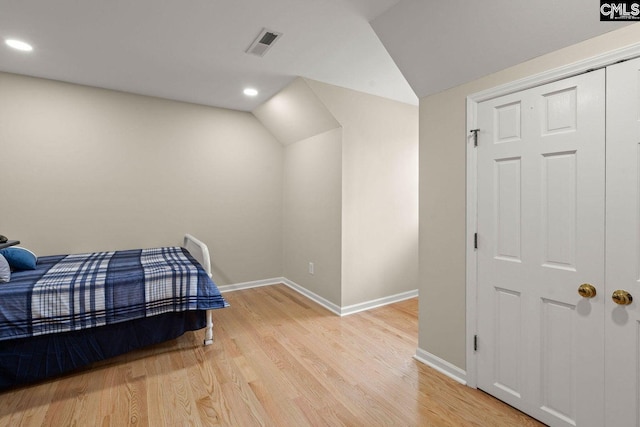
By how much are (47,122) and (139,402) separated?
3135 mm

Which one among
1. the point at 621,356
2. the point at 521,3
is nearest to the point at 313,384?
the point at 621,356

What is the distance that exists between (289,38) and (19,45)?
2.33 metres

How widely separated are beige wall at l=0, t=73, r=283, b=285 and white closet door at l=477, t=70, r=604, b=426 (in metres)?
3.22

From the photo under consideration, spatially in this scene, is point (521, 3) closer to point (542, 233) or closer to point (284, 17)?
point (542, 233)

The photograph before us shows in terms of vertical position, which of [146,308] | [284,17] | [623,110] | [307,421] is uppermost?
[284,17]

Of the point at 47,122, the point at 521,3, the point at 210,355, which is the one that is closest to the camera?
the point at 521,3

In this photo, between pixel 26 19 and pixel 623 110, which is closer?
pixel 623 110

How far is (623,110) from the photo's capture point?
1.40 meters

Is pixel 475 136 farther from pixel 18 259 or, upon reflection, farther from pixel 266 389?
pixel 18 259

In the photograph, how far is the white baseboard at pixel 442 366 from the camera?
2.10 meters

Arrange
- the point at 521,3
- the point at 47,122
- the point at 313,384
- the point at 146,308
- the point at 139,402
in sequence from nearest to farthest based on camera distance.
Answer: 1. the point at 521,3
2. the point at 139,402
3. the point at 313,384
4. the point at 146,308
5. the point at 47,122

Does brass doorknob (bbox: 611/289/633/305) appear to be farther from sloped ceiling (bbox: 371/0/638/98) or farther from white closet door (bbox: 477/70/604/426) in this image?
sloped ceiling (bbox: 371/0/638/98)

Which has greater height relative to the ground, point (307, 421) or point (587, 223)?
point (587, 223)

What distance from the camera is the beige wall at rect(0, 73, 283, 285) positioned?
3143mm
